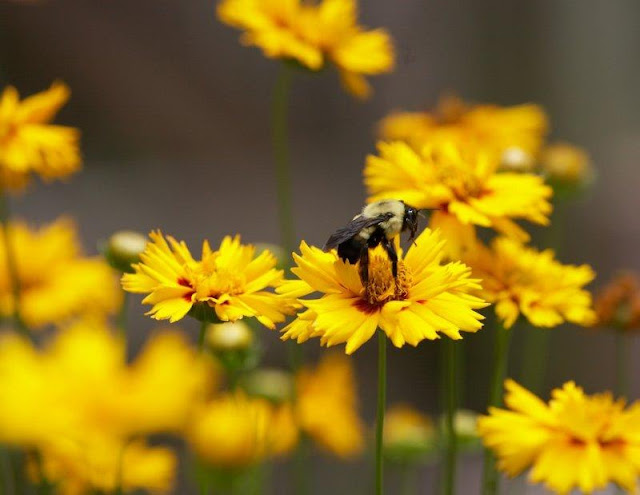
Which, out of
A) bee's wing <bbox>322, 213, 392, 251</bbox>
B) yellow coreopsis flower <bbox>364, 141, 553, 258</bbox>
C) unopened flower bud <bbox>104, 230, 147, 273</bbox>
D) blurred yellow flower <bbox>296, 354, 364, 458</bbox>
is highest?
yellow coreopsis flower <bbox>364, 141, 553, 258</bbox>

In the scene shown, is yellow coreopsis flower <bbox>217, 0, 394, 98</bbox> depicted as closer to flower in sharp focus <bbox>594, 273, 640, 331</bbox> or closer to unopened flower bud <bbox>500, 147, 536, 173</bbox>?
unopened flower bud <bbox>500, 147, 536, 173</bbox>

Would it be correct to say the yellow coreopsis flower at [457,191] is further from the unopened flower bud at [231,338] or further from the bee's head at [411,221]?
the unopened flower bud at [231,338]

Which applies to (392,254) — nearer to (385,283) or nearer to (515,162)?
(385,283)

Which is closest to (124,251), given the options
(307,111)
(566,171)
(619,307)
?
(619,307)

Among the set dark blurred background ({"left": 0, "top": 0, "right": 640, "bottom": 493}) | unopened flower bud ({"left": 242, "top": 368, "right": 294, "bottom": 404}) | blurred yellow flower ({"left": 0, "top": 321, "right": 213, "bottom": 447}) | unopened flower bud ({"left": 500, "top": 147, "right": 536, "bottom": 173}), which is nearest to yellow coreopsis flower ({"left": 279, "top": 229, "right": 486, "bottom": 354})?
blurred yellow flower ({"left": 0, "top": 321, "right": 213, "bottom": 447})

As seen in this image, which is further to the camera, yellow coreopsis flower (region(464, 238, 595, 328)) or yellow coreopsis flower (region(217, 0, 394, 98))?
yellow coreopsis flower (region(217, 0, 394, 98))

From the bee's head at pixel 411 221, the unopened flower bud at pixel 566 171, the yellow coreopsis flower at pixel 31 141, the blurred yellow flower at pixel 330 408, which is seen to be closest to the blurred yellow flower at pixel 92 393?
the bee's head at pixel 411 221

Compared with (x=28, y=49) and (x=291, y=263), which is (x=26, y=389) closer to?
→ (x=291, y=263)
